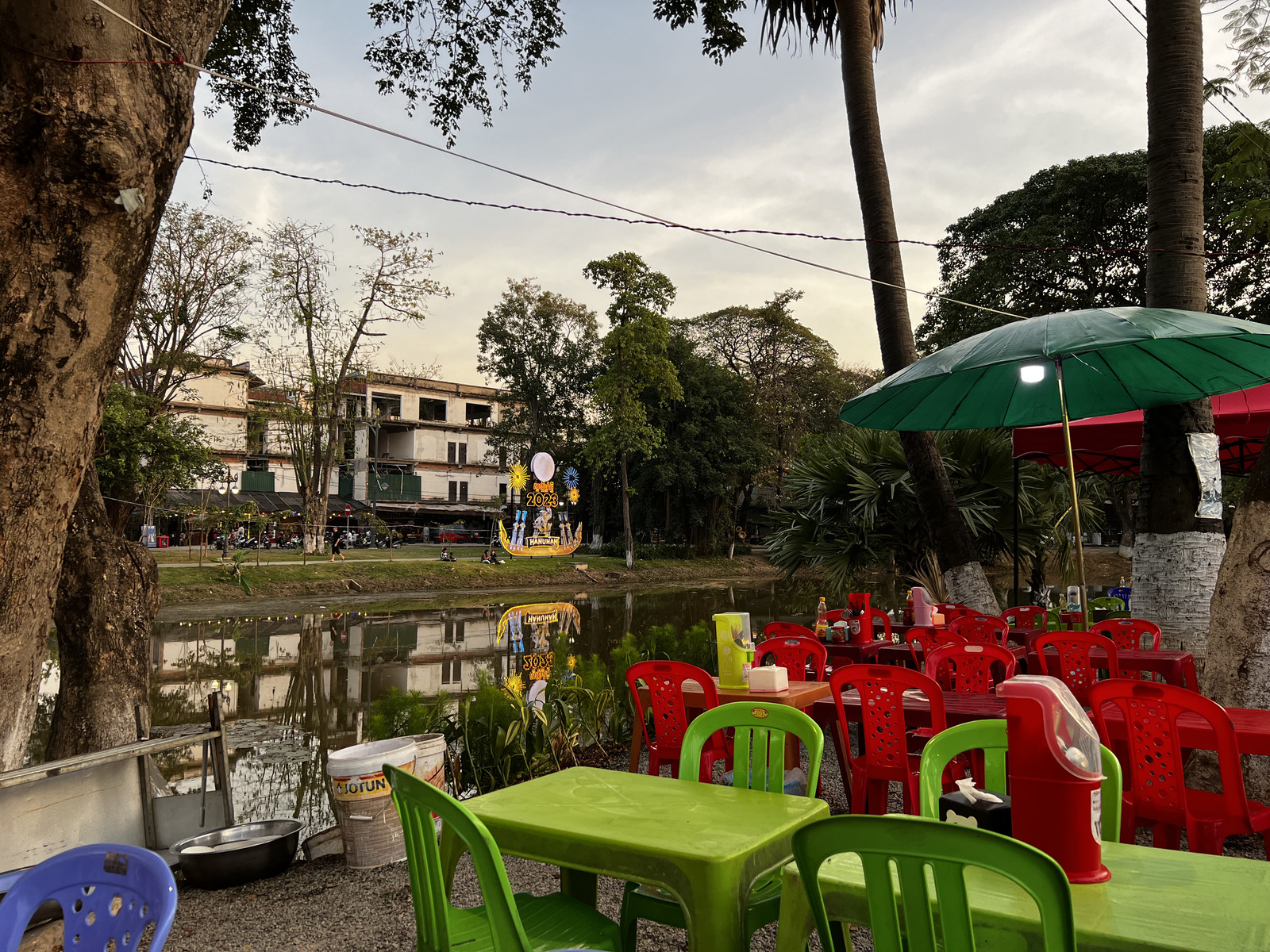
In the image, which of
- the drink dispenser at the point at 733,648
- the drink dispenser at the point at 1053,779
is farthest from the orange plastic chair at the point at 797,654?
the drink dispenser at the point at 1053,779

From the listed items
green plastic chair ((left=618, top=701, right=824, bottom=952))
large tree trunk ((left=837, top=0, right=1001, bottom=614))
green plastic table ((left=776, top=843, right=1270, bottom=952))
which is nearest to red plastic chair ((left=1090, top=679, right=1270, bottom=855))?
green plastic chair ((left=618, top=701, right=824, bottom=952))

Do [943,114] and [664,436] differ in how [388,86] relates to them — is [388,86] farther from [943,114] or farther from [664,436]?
[664,436]

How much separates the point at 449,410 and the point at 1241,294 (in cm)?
3901

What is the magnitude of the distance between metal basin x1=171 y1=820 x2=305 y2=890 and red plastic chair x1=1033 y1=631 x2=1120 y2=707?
441cm

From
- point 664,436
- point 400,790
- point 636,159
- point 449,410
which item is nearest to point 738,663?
point 400,790

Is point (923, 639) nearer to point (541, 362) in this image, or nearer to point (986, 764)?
point (986, 764)

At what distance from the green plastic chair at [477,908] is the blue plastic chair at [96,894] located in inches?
21.4

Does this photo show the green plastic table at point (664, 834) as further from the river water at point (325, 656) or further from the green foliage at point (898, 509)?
the green foliage at point (898, 509)

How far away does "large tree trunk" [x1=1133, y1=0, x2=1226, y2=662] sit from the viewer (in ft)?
19.2

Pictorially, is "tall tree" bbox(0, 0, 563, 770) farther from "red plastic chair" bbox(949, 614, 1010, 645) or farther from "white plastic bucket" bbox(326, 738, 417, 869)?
"red plastic chair" bbox(949, 614, 1010, 645)

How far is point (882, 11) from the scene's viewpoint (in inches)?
383

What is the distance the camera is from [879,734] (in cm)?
394

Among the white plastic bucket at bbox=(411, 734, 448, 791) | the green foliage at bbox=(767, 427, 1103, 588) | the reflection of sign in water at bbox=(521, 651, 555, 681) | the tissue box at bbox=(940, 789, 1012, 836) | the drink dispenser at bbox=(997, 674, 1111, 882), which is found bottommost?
the reflection of sign in water at bbox=(521, 651, 555, 681)

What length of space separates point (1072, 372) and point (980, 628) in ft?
6.83
